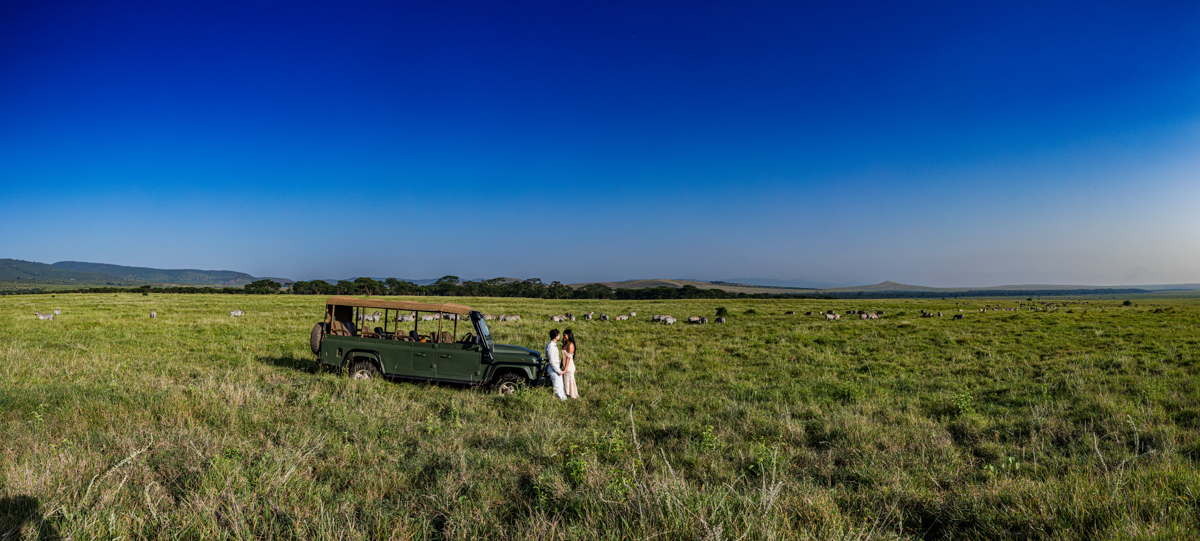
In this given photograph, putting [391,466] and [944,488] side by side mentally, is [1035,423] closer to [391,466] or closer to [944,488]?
[944,488]

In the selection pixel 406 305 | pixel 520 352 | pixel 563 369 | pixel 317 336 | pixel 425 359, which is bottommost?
pixel 563 369

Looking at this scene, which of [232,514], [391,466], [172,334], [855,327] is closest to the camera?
[232,514]

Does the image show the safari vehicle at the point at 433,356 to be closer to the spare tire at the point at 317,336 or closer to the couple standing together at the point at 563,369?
the spare tire at the point at 317,336

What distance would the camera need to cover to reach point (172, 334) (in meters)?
22.3

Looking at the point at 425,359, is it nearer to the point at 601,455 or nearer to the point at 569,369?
the point at 569,369

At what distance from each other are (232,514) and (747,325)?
31865mm

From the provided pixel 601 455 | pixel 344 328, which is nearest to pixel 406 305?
pixel 344 328

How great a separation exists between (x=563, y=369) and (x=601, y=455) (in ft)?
15.4

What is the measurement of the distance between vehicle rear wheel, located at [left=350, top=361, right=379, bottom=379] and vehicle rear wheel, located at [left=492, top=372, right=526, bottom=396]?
2.90 metres

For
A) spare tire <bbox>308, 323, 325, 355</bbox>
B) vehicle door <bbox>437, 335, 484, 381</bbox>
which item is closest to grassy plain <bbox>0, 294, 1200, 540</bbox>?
vehicle door <bbox>437, 335, 484, 381</bbox>

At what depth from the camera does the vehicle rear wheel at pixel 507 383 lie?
35.2 feet

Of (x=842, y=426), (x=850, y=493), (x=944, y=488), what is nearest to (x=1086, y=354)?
(x=842, y=426)

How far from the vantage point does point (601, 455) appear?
635cm

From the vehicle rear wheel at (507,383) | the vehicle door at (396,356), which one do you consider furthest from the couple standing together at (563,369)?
the vehicle door at (396,356)
